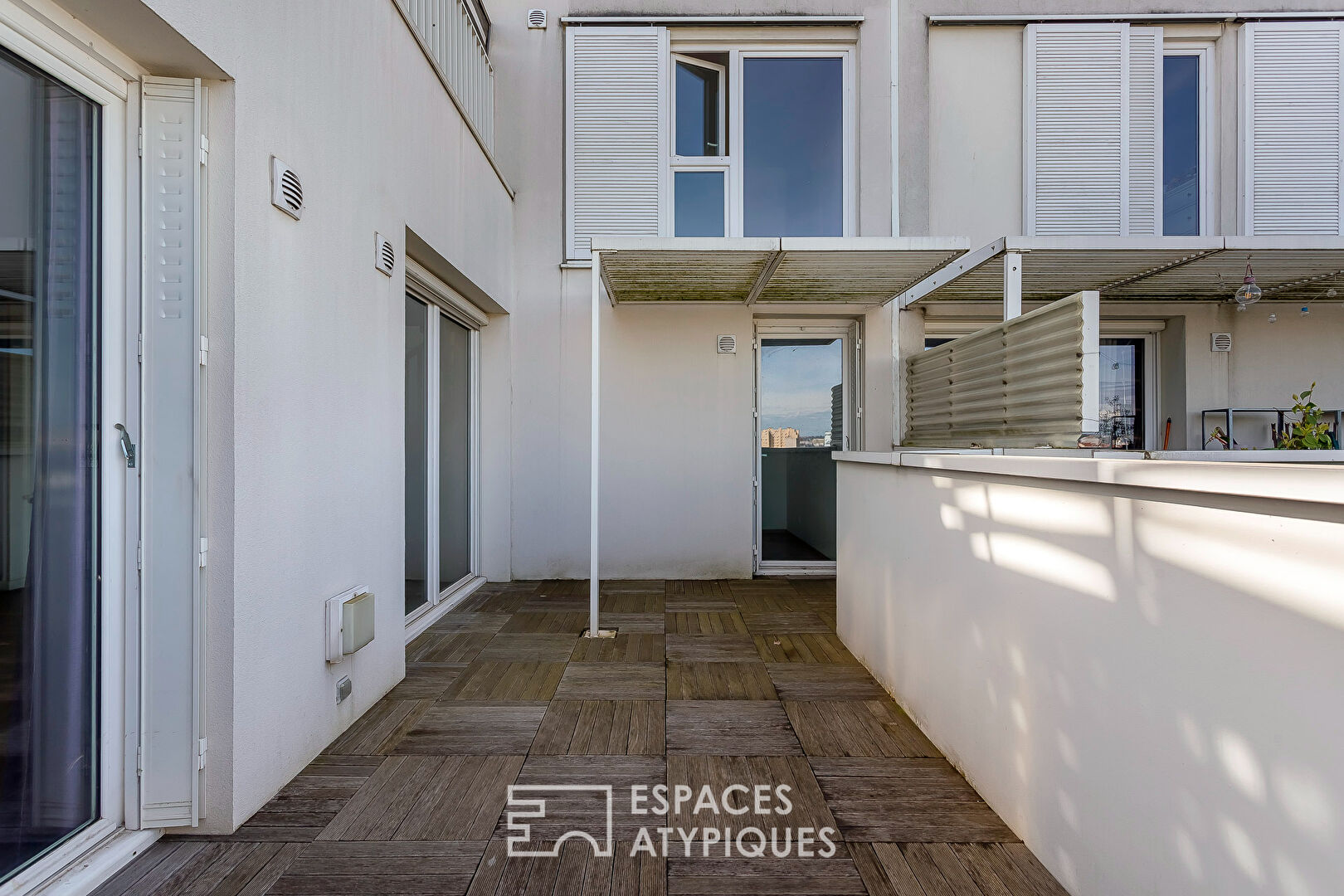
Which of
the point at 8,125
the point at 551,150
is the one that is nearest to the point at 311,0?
the point at 8,125

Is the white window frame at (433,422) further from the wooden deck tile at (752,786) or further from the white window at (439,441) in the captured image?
the wooden deck tile at (752,786)

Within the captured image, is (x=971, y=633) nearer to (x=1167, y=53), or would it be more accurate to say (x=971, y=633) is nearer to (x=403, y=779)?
(x=403, y=779)

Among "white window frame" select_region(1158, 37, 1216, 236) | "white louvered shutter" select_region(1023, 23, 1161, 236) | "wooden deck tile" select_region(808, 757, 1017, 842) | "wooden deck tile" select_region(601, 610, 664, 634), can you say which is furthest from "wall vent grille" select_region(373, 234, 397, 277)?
"white window frame" select_region(1158, 37, 1216, 236)

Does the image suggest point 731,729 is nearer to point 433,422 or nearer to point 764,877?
point 764,877

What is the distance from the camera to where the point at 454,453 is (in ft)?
15.0

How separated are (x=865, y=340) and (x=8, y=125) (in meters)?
4.96

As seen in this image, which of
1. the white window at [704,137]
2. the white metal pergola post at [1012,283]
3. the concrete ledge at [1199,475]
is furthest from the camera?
the white window at [704,137]

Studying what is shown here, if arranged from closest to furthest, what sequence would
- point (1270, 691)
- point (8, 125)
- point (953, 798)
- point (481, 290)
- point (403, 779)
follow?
point (1270, 691) < point (8, 125) < point (953, 798) < point (403, 779) < point (481, 290)

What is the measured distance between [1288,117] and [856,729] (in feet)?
20.3

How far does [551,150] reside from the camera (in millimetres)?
5328

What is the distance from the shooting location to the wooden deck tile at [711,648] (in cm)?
344

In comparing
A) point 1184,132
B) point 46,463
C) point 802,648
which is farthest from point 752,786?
point 1184,132

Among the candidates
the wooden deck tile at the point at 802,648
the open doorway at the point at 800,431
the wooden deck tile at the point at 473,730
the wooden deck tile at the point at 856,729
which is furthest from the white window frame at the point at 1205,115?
the wooden deck tile at the point at 473,730

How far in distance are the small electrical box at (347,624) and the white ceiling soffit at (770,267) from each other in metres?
2.20
